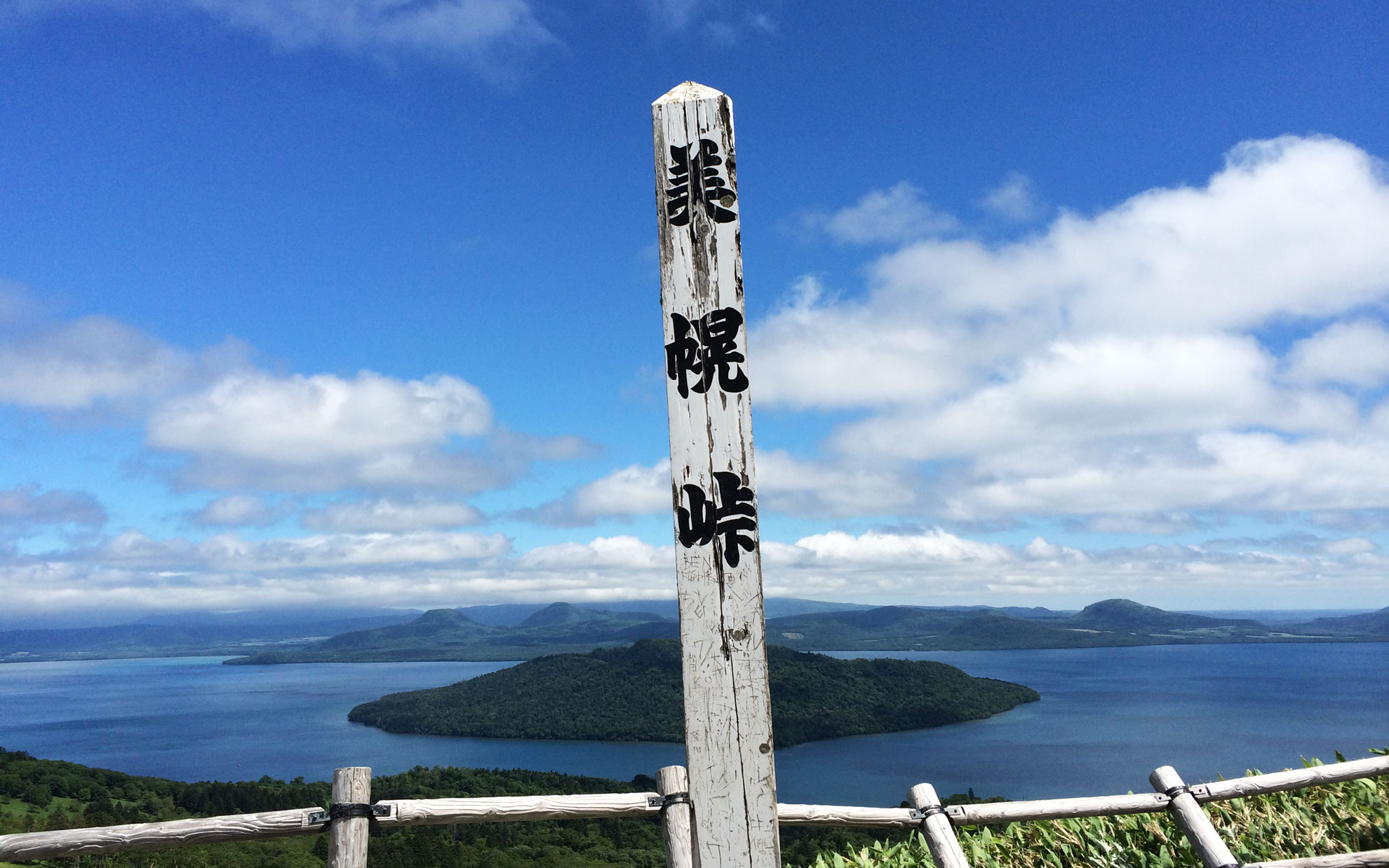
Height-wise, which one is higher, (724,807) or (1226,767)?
(724,807)

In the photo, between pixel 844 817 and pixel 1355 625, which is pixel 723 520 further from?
pixel 1355 625

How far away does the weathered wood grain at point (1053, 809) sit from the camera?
3.88 m

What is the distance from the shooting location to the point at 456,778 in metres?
27.2

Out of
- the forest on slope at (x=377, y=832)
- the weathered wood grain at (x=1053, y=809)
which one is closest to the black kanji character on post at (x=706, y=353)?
the forest on slope at (x=377, y=832)

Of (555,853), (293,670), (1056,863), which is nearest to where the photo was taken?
(1056,863)

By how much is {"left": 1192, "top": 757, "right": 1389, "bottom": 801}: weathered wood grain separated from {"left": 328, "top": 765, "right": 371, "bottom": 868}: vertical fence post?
4416 millimetres

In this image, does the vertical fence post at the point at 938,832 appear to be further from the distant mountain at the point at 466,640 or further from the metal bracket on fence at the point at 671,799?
the distant mountain at the point at 466,640

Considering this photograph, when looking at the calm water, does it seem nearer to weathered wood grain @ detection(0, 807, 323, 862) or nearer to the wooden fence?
the wooden fence

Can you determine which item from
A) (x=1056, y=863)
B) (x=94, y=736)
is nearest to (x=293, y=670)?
(x=94, y=736)

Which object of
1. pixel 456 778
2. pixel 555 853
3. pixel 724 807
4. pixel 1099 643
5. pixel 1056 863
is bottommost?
pixel 1099 643

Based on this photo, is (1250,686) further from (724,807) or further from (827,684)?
(724,807)

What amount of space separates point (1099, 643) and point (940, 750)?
104 meters

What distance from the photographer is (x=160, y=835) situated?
333cm

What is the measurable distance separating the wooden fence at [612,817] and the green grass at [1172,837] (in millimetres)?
591
